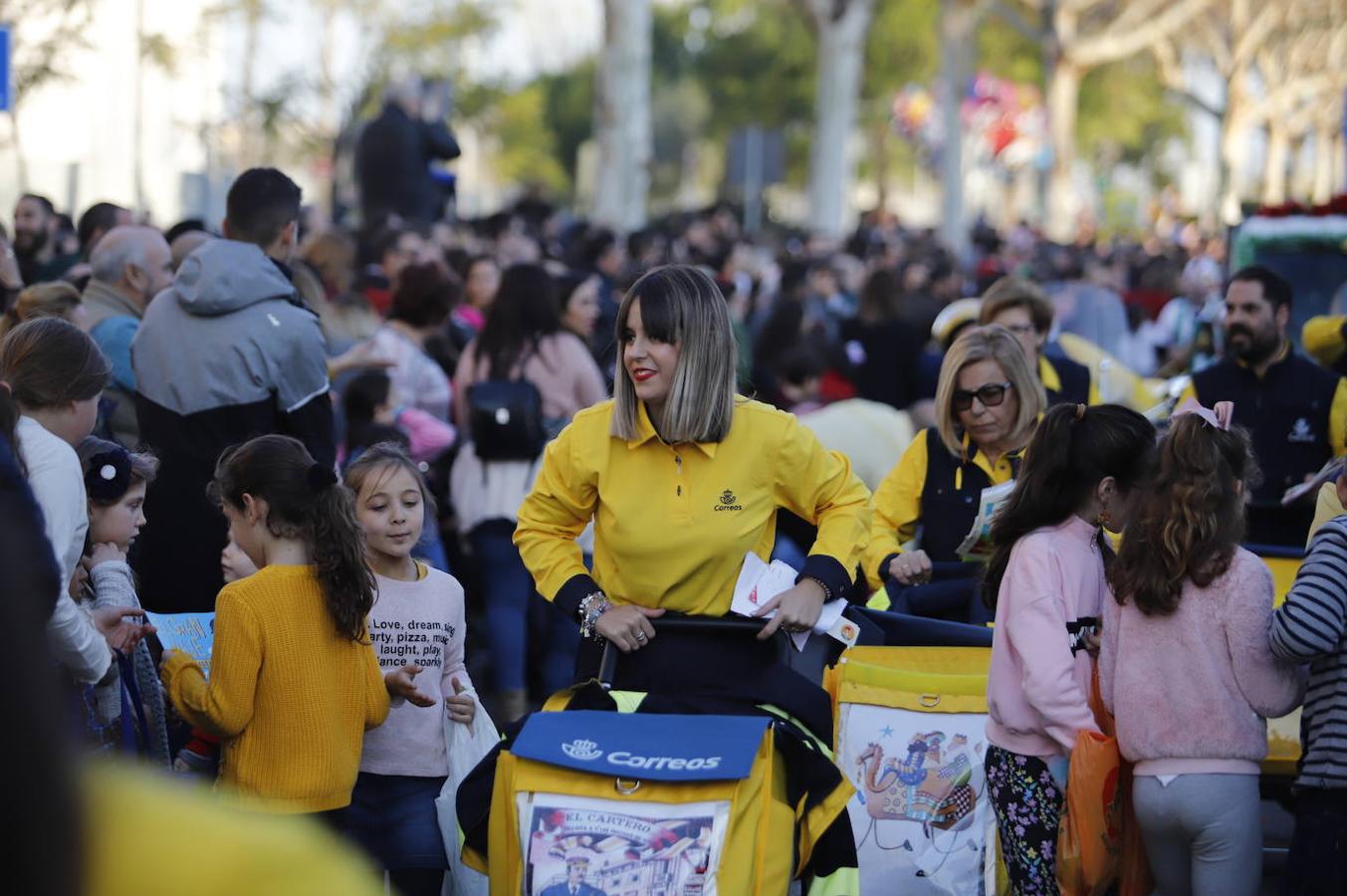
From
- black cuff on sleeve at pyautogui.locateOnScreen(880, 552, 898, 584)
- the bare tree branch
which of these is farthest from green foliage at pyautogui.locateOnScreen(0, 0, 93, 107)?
the bare tree branch

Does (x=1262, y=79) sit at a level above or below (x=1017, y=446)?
above

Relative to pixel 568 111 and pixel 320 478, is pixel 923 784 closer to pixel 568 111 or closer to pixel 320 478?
pixel 320 478

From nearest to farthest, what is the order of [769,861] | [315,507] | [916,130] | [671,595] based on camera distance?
1. [769,861]
2. [671,595]
3. [315,507]
4. [916,130]

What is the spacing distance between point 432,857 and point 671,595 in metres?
1.12

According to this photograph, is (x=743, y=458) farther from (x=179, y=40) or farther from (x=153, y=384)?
(x=179, y=40)

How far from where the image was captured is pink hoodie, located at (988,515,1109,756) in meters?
4.97

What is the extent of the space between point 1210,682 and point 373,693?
2.18 m

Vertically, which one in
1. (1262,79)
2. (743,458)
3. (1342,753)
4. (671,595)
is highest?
(1262,79)

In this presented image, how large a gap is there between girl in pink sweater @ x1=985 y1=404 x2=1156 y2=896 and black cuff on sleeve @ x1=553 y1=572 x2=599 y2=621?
117 centimetres

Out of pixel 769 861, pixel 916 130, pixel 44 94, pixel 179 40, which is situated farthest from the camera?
pixel 916 130

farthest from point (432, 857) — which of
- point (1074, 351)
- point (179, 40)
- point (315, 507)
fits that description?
point (179, 40)

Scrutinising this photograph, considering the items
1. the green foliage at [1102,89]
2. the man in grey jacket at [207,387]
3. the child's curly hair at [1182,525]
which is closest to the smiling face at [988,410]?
the child's curly hair at [1182,525]

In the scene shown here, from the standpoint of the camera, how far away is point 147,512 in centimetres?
673

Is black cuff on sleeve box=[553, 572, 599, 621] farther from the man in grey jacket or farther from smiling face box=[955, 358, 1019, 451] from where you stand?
the man in grey jacket
